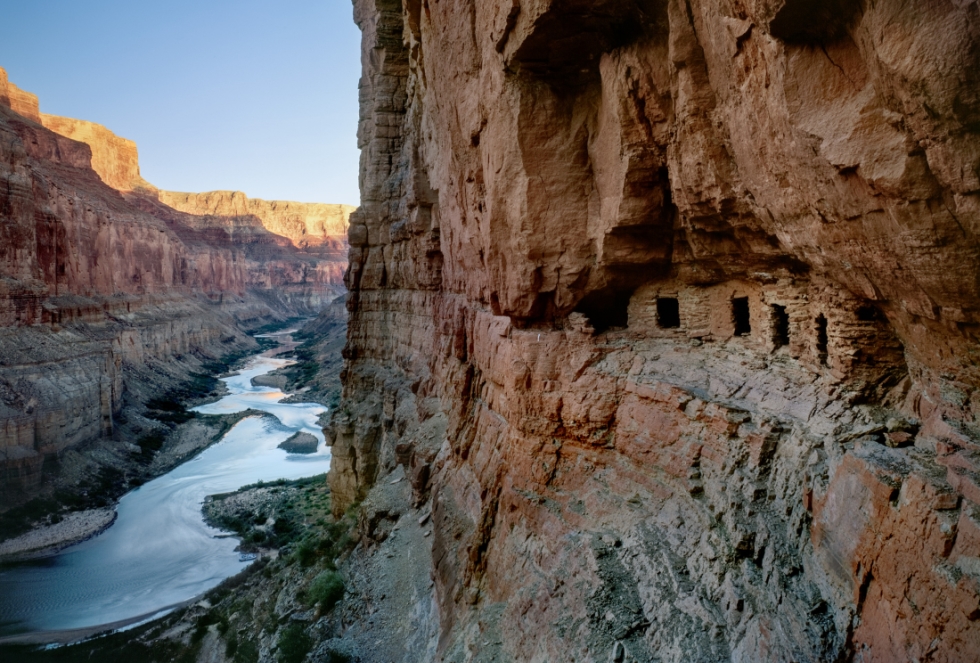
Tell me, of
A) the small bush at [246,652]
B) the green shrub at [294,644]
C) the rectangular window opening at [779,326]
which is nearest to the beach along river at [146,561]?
the small bush at [246,652]

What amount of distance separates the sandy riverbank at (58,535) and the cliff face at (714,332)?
20.7m

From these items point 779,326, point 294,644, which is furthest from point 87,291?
point 779,326

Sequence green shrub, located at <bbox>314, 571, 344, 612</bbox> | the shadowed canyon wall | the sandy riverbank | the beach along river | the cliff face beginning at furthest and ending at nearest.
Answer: the shadowed canyon wall → the sandy riverbank → the beach along river → green shrub, located at <bbox>314, 571, 344, 612</bbox> → the cliff face

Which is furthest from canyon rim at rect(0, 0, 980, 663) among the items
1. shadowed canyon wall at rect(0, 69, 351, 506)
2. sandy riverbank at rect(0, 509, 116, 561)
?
shadowed canyon wall at rect(0, 69, 351, 506)

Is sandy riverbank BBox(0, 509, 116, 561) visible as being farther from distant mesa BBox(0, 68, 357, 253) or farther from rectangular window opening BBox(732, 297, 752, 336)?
distant mesa BBox(0, 68, 357, 253)

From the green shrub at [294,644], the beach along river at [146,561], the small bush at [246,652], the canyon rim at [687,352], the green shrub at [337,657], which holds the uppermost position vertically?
the canyon rim at [687,352]

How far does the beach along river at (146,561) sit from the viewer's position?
67.5 ft

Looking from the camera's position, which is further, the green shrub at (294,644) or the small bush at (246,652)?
the small bush at (246,652)

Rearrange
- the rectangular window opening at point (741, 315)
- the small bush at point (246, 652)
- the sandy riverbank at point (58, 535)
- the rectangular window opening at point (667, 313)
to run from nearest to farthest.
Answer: the rectangular window opening at point (741, 315), the rectangular window opening at point (667, 313), the small bush at point (246, 652), the sandy riverbank at point (58, 535)

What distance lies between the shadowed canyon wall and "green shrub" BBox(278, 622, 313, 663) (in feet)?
68.7

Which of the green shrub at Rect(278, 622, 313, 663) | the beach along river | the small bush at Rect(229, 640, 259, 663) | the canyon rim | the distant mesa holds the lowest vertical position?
the beach along river

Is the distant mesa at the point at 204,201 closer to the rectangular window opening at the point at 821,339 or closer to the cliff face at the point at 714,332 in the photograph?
the cliff face at the point at 714,332

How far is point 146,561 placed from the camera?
24.0 meters

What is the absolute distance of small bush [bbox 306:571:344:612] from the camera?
15.6 metres
